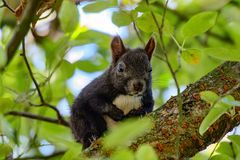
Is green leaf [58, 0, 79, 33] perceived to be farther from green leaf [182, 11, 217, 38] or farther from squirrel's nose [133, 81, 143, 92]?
squirrel's nose [133, 81, 143, 92]

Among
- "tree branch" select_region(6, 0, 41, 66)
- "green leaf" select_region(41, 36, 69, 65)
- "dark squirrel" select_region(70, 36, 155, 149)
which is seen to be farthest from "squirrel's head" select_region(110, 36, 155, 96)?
"tree branch" select_region(6, 0, 41, 66)

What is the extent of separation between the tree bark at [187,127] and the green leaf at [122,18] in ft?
1.29

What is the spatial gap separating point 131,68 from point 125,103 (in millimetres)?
177

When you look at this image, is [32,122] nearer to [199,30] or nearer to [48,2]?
[48,2]

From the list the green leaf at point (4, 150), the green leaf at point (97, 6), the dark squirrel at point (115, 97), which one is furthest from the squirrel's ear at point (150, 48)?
the green leaf at point (4, 150)

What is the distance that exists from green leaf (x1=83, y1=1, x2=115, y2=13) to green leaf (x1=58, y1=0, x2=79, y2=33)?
9 centimetres

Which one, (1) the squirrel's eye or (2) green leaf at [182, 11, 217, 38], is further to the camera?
(1) the squirrel's eye

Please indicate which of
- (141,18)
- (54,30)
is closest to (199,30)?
(141,18)

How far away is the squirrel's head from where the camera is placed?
7.99 feet

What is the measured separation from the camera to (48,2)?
1874mm

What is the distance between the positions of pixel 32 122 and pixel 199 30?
1.07 meters

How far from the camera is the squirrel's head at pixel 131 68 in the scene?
2.44 m

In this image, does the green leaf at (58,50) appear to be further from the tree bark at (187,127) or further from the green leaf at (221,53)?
the green leaf at (221,53)

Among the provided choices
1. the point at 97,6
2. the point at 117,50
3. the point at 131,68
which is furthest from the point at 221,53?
the point at 117,50
